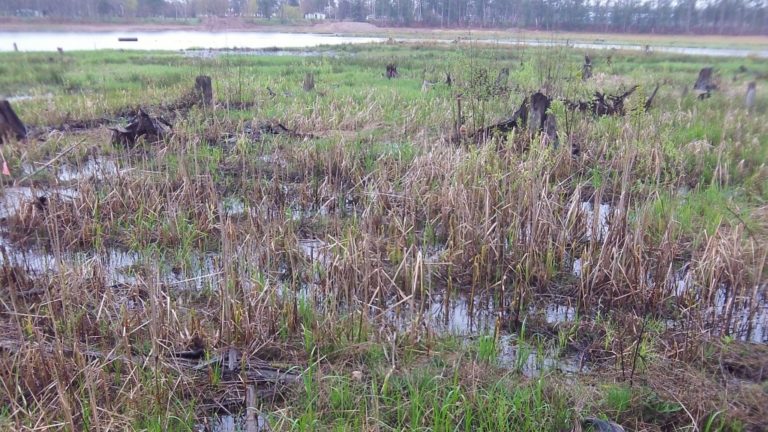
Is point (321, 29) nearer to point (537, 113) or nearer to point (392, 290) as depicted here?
point (537, 113)

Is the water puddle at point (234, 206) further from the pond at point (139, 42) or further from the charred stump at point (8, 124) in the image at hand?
the pond at point (139, 42)

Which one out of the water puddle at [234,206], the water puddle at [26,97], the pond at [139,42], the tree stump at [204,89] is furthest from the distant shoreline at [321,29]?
the water puddle at [234,206]

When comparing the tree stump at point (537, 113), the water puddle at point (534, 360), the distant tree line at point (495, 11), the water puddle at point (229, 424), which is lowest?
the water puddle at point (229, 424)

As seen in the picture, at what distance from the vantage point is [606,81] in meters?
14.2

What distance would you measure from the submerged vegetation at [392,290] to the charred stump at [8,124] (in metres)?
0.52

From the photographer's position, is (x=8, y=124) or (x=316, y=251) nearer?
(x=316, y=251)

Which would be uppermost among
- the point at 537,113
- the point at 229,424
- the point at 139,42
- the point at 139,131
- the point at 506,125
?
the point at 139,42

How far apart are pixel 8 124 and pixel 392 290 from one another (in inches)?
268

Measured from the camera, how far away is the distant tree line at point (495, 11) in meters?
15.1

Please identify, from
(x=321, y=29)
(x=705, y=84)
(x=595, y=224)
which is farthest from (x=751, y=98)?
(x=321, y=29)

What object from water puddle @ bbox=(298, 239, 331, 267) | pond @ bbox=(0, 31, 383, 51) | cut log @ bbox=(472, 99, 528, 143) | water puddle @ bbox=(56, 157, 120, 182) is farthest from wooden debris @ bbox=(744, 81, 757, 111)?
pond @ bbox=(0, 31, 383, 51)

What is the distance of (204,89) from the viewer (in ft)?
34.2

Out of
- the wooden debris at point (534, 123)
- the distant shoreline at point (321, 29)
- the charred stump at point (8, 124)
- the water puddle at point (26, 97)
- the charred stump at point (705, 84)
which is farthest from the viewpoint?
the distant shoreline at point (321, 29)

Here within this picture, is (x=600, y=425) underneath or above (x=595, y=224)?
underneath
